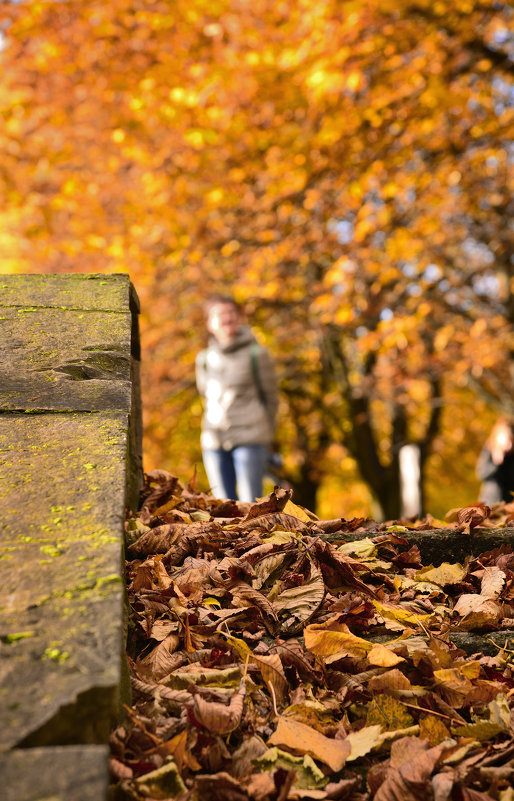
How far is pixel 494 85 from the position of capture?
10.3 m

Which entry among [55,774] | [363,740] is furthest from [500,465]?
[55,774]

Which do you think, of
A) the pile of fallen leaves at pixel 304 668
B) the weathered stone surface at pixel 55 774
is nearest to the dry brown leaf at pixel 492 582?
the pile of fallen leaves at pixel 304 668

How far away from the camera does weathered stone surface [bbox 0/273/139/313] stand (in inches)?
106

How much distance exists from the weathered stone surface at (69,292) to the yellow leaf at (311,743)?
1.74m

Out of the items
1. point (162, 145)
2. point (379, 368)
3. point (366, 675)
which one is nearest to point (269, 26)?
point (162, 145)

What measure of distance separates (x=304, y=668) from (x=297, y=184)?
26.3 feet

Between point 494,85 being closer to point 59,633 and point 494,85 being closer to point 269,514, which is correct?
point 269,514

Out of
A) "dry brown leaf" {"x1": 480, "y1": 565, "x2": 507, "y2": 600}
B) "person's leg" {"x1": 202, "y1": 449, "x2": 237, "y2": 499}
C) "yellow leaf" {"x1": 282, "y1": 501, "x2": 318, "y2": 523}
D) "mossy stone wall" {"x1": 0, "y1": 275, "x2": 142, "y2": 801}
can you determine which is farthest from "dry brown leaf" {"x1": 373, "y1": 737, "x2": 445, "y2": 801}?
"person's leg" {"x1": 202, "y1": 449, "x2": 237, "y2": 499}

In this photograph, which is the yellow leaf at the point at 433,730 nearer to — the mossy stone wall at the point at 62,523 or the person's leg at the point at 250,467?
the mossy stone wall at the point at 62,523

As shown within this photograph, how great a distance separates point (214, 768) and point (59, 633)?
437 millimetres

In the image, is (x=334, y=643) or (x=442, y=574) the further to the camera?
(x=442, y=574)

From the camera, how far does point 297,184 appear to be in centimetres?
885

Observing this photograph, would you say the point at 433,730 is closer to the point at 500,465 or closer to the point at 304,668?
the point at 304,668

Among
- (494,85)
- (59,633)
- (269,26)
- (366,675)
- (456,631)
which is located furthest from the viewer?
(494,85)
